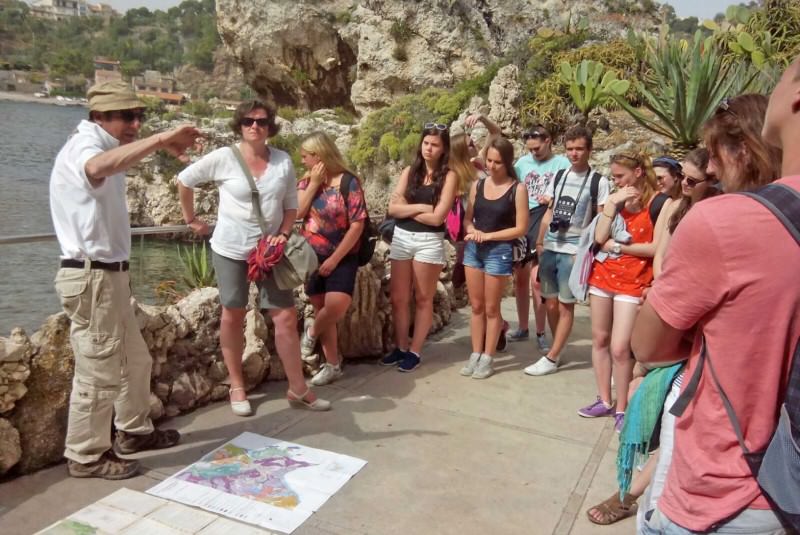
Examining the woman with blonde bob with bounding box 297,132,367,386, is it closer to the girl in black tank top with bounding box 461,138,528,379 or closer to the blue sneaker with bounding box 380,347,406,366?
the blue sneaker with bounding box 380,347,406,366

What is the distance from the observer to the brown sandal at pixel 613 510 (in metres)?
2.97

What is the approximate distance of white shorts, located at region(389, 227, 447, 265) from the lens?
15.4ft

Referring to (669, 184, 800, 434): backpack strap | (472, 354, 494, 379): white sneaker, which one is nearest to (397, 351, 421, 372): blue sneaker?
(472, 354, 494, 379): white sneaker

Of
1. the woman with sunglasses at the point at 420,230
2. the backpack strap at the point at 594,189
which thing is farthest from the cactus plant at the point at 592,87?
the woman with sunglasses at the point at 420,230

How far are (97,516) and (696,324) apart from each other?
259cm

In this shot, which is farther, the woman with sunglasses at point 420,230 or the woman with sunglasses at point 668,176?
the woman with sunglasses at point 420,230

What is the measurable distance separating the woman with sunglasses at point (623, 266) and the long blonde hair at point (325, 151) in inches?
69.7

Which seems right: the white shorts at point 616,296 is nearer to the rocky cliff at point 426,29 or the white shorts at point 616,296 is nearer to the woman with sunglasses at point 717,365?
the woman with sunglasses at point 717,365

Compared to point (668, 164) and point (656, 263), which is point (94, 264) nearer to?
point (656, 263)

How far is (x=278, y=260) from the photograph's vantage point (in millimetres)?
3670

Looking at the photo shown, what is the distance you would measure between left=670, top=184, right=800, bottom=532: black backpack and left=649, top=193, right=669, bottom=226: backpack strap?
2.80 m

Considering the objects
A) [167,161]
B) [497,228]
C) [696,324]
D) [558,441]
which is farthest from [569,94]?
[167,161]

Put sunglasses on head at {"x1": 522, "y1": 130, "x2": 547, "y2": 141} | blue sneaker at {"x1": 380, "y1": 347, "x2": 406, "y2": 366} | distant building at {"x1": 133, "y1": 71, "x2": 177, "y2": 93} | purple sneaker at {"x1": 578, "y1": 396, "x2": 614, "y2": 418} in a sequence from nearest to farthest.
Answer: purple sneaker at {"x1": 578, "y1": 396, "x2": 614, "y2": 418}
blue sneaker at {"x1": 380, "y1": 347, "x2": 406, "y2": 366}
sunglasses on head at {"x1": 522, "y1": 130, "x2": 547, "y2": 141}
distant building at {"x1": 133, "y1": 71, "x2": 177, "y2": 93}

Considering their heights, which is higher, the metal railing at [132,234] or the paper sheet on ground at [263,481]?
the metal railing at [132,234]
